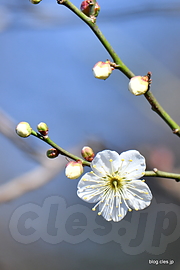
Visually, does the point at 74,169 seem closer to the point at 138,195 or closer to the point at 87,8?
the point at 138,195

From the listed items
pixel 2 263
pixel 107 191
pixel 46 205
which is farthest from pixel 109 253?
pixel 107 191

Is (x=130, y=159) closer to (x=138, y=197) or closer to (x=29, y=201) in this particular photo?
(x=138, y=197)

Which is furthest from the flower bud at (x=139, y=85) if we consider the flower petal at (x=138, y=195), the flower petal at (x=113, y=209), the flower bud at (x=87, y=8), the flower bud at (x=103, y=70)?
the flower petal at (x=113, y=209)

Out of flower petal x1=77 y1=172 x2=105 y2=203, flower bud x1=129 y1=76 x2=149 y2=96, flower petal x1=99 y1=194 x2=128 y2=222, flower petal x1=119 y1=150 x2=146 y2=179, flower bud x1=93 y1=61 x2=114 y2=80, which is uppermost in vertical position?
flower bud x1=93 y1=61 x2=114 y2=80

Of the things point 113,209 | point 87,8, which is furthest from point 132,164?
point 87,8

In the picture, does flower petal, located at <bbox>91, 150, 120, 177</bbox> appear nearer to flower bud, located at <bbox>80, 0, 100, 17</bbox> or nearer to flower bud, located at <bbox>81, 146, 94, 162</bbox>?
flower bud, located at <bbox>81, 146, 94, 162</bbox>

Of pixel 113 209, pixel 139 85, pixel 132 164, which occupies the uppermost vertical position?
pixel 139 85

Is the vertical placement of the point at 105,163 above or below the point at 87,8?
below

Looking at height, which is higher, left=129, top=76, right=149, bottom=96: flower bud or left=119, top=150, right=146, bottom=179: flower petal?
left=129, top=76, right=149, bottom=96: flower bud

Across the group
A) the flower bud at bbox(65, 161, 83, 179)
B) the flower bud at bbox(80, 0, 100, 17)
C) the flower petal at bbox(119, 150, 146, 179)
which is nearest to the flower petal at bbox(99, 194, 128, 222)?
the flower petal at bbox(119, 150, 146, 179)
